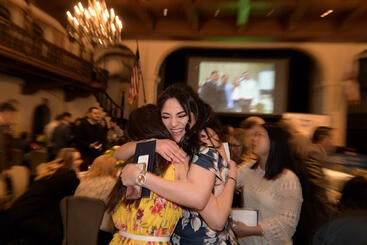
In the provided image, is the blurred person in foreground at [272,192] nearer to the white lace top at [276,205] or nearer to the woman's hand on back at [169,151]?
the white lace top at [276,205]

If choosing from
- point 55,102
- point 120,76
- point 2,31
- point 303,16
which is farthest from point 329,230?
point 120,76

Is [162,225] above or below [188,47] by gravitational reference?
below

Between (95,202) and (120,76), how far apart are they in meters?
13.5

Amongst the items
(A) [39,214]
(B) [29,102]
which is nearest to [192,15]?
(B) [29,102]

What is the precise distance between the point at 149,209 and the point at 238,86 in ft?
35.1

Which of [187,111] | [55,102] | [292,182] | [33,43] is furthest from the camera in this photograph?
[55,102]

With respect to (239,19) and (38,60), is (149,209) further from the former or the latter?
(239,19)

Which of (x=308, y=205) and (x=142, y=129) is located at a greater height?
(x=142, y=129)

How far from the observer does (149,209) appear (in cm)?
132

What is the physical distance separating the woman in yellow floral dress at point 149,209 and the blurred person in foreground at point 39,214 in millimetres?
1863

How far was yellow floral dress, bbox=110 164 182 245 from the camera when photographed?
1.32 m

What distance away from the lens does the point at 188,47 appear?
12359 millimetres

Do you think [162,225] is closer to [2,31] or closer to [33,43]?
[2,31]

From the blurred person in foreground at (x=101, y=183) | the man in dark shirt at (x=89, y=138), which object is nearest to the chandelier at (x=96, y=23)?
the man in dark shirt at (x=89, y=138)
